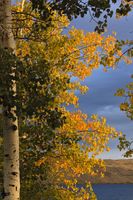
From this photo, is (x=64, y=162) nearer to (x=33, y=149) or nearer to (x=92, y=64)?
(x=33, y=149)

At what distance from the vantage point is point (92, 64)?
25.4m

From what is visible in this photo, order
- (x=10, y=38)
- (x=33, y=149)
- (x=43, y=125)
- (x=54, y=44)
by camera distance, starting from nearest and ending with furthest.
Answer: (x=10, y=38) → (x=43, y=125) → (x=33, y=149) → (x=54, y=44)

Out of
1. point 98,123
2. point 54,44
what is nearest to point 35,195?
point 98,123

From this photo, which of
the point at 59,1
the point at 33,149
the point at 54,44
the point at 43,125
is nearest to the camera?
the point at 59,1

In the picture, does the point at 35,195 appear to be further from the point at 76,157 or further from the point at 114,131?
the point at 114,131

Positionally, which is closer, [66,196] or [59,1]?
[59,1]

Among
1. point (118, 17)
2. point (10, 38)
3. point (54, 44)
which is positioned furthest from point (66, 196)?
point (10, 38)

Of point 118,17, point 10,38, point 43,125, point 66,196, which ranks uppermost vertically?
point 118,17

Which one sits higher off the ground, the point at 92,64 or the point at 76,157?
the point at 92,64

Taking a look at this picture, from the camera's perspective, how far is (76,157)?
21.8 meters

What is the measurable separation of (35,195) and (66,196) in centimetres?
272

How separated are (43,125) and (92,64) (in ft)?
28.1

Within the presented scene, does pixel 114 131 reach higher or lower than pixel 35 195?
higher

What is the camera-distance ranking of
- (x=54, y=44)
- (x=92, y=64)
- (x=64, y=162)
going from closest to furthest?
1. (x=54, y=44)
2. (x=64, y=162)
3. (x=92, y=64)
